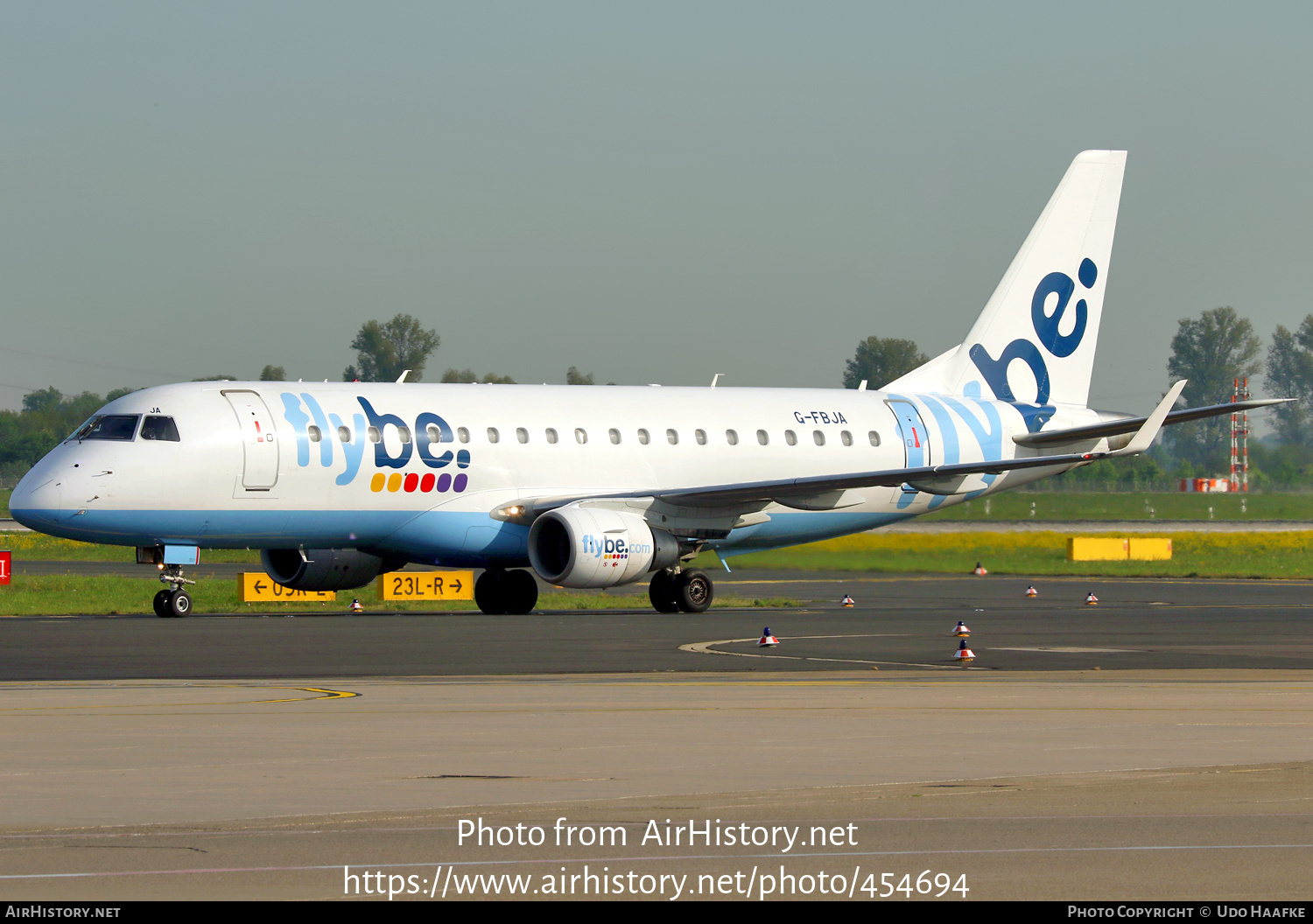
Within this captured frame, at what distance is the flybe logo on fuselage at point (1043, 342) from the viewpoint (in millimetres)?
42406

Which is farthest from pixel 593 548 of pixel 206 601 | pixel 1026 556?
pixel 1026 556

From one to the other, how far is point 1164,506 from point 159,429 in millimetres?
83634

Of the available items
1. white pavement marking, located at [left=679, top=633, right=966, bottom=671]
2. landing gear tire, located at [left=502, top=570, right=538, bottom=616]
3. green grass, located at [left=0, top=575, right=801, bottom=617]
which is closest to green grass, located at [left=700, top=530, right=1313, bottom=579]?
green grass, located at [left=0, top=575, right=801, bottom=617]

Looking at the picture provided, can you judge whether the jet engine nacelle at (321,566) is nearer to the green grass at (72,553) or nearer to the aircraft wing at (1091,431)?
the aircraft wing at (1091,431)

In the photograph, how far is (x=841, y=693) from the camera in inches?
718

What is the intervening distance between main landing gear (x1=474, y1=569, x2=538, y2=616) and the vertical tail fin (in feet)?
38.2

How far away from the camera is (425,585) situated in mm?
39562

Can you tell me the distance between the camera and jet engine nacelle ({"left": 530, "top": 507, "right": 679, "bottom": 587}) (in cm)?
3222

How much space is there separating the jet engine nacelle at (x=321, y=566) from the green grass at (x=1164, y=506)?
31.9m

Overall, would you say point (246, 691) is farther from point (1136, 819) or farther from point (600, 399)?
point (600, 399)

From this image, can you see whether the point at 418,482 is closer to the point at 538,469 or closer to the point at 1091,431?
the point at 538,469
